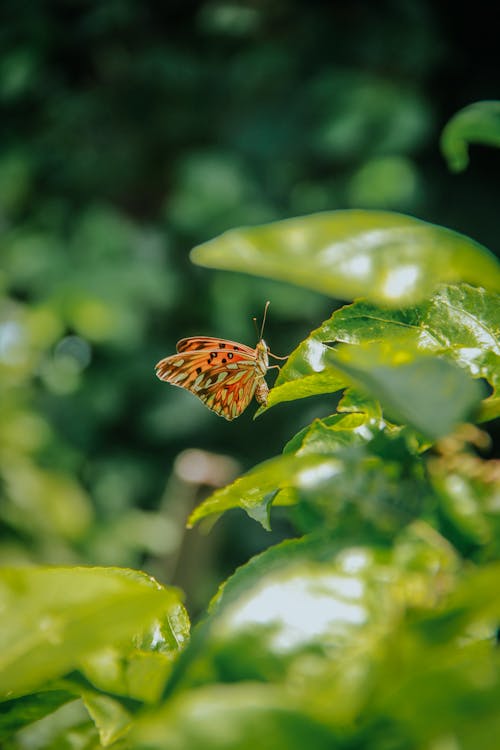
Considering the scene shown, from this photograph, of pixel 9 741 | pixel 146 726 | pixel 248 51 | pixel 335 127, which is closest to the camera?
pixel 146 726

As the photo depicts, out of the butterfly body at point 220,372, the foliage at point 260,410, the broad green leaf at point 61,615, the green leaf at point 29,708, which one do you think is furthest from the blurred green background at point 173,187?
the broad green leaf at point 61,615

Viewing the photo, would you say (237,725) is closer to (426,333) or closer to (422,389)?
(422,389)

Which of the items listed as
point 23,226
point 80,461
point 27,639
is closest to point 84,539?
point 80,461

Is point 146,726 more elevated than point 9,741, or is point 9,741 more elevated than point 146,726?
point 146,726

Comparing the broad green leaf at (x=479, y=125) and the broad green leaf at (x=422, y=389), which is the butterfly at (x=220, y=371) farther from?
the broad green leaf at (x=422, y=389)

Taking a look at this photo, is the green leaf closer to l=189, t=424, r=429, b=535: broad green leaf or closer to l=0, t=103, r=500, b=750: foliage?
l=0, t=103, r=500, b=750: foliage

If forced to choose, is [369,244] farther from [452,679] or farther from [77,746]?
[77,746]

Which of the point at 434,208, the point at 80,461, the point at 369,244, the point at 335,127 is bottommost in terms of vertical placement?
the point at 80,461

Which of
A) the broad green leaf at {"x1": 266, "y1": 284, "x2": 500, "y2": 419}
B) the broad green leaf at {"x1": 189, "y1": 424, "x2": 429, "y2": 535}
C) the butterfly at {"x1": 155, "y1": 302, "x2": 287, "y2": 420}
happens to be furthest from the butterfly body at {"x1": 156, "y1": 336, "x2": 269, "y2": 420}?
the broad green leaf at {"x1": 189, "y1": 424, "x2": 429, "y2": 535}
